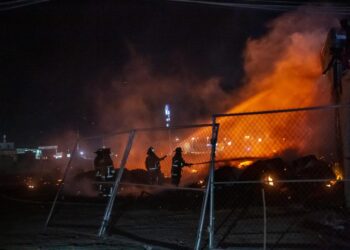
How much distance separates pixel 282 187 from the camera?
1135 cm

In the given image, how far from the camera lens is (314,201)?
10.2 metres

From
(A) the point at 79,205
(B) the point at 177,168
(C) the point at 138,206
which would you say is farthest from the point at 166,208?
(B) the point at 177,168

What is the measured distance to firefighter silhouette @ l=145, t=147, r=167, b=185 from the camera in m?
16.5

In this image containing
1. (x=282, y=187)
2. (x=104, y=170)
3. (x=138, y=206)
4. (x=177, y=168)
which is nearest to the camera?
(x=282, y=187)

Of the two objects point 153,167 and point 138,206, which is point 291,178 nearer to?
point 138,206

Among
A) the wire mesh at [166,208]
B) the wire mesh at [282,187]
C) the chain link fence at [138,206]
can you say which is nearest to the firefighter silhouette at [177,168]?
the wire mesh at [166,208]

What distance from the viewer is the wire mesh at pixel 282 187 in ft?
25.1

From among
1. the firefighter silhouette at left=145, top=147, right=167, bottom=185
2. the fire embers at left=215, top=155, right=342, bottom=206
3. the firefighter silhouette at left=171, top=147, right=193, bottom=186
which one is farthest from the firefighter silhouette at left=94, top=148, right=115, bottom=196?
the fire embers at left=215, top=155, right=342, bottom=206

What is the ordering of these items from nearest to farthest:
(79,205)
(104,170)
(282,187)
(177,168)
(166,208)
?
(282,187) < (166,208) < (79,205) < (104,170) < (177,168)

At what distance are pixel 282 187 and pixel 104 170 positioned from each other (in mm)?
6379

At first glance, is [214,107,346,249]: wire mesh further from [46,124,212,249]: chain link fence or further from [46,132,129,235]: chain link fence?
[46,132,129,235]: chain link fence

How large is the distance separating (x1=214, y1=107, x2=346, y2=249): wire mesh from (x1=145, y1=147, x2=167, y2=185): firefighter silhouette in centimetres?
271

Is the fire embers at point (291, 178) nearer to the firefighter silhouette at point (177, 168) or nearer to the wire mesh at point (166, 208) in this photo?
the wire mesh at point (166, 208)

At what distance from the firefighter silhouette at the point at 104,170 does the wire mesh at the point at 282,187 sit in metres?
3.70
